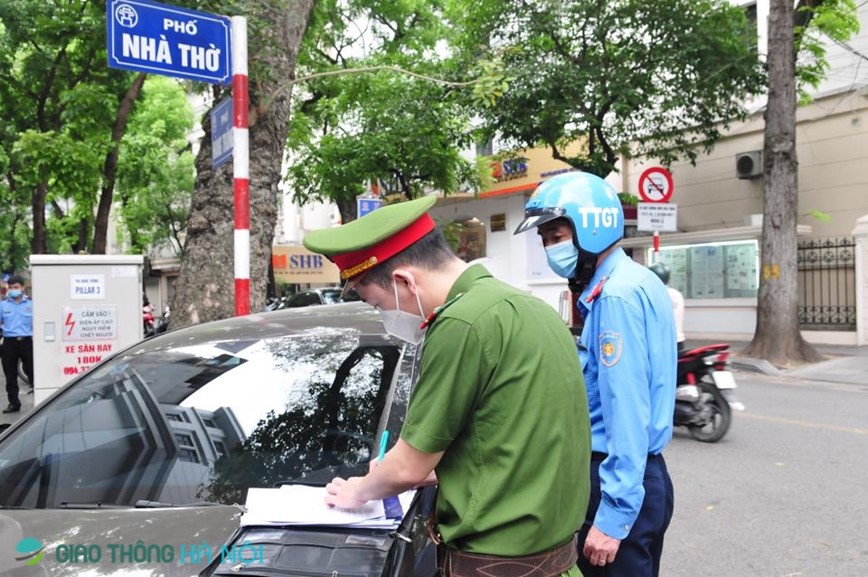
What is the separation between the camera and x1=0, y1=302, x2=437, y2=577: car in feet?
5.50

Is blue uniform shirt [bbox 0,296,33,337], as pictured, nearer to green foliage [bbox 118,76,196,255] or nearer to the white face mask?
green foliage [bbox 118,76,196,255]

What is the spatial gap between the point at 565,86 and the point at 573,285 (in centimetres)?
1087

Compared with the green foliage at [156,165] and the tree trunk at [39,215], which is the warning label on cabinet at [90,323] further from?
the tree trunk at [39,215]

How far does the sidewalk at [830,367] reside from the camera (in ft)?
33.2

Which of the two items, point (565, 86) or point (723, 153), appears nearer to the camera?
point (565, 86)

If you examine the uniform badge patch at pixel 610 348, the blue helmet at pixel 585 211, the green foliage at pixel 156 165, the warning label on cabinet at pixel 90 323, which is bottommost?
the warning label on cabinet at pixel 90 323

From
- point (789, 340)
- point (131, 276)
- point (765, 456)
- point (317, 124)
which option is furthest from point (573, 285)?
point (317, 124)

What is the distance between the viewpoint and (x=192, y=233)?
5992 millimetres

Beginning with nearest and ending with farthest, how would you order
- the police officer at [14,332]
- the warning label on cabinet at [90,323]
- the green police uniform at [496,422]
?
the green police uniform at [496,422]
the warning label on cabinet at [90,323]
the police officer at [14,332]

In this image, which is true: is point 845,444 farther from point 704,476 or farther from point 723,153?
point 723,153

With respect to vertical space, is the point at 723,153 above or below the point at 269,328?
above

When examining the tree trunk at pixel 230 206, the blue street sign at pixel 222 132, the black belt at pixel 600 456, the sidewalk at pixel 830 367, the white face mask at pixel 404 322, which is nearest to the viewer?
the white face mask at pixel 404 322

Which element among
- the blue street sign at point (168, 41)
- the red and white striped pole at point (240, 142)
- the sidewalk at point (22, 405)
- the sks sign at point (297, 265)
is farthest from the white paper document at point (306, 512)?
the sks sign at point (297, 265)

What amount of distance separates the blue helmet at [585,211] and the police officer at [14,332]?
28.6ft
